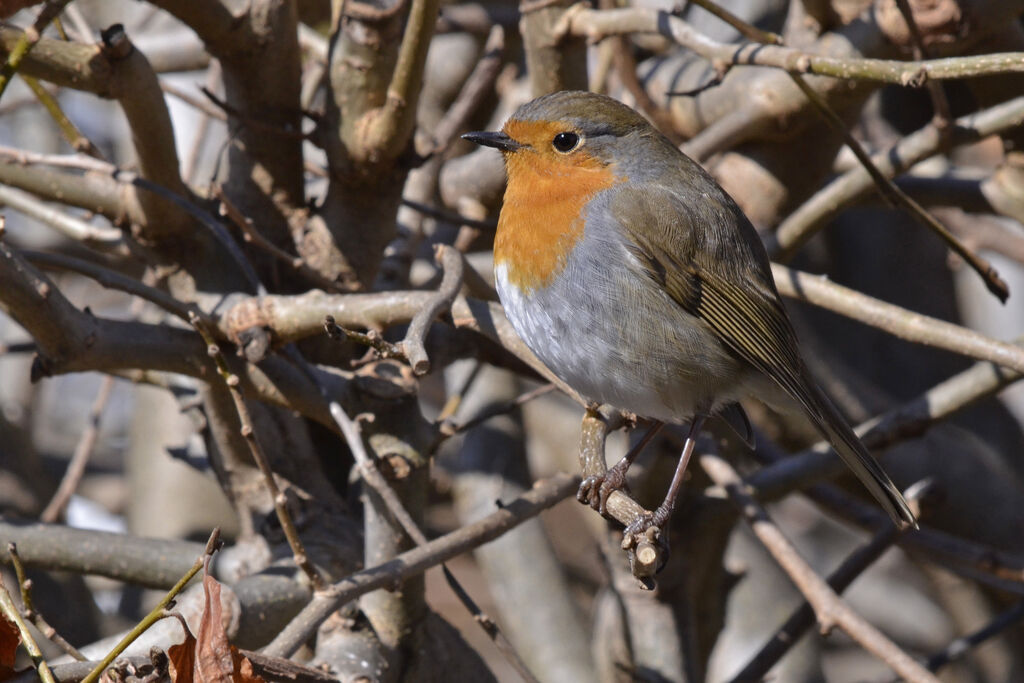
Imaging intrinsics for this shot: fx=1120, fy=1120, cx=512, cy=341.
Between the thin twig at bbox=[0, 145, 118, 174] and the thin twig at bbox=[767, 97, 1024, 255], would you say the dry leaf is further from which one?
the thin twig at bbox=[767, 97, 1024, 255]

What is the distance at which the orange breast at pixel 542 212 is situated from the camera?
2.25m

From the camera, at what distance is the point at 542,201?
234cm

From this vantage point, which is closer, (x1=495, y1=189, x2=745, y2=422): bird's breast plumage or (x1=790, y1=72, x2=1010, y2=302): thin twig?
(x1=495, y1=189, x2=745, y2=422): bird's breast plumage

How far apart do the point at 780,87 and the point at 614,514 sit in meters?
1.59

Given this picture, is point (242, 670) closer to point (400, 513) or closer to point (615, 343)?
point (400, 513)

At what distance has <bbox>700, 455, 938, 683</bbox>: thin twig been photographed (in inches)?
81.4

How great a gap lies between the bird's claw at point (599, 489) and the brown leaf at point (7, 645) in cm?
99

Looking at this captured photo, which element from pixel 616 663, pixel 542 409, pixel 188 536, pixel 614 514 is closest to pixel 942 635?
pixel 542 409

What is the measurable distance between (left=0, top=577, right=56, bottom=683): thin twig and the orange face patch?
3.70 ft

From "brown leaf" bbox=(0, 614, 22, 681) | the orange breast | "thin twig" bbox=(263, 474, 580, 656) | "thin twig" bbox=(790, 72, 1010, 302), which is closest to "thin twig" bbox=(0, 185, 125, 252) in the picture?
the orange breast

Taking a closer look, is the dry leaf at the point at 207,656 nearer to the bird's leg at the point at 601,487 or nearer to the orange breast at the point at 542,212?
the bird's leg at the point at 601,487

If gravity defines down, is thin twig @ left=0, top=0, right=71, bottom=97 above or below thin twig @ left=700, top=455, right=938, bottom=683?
above

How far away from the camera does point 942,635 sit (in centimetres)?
484

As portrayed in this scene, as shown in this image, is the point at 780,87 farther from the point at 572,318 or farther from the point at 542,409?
the point at 542,409
